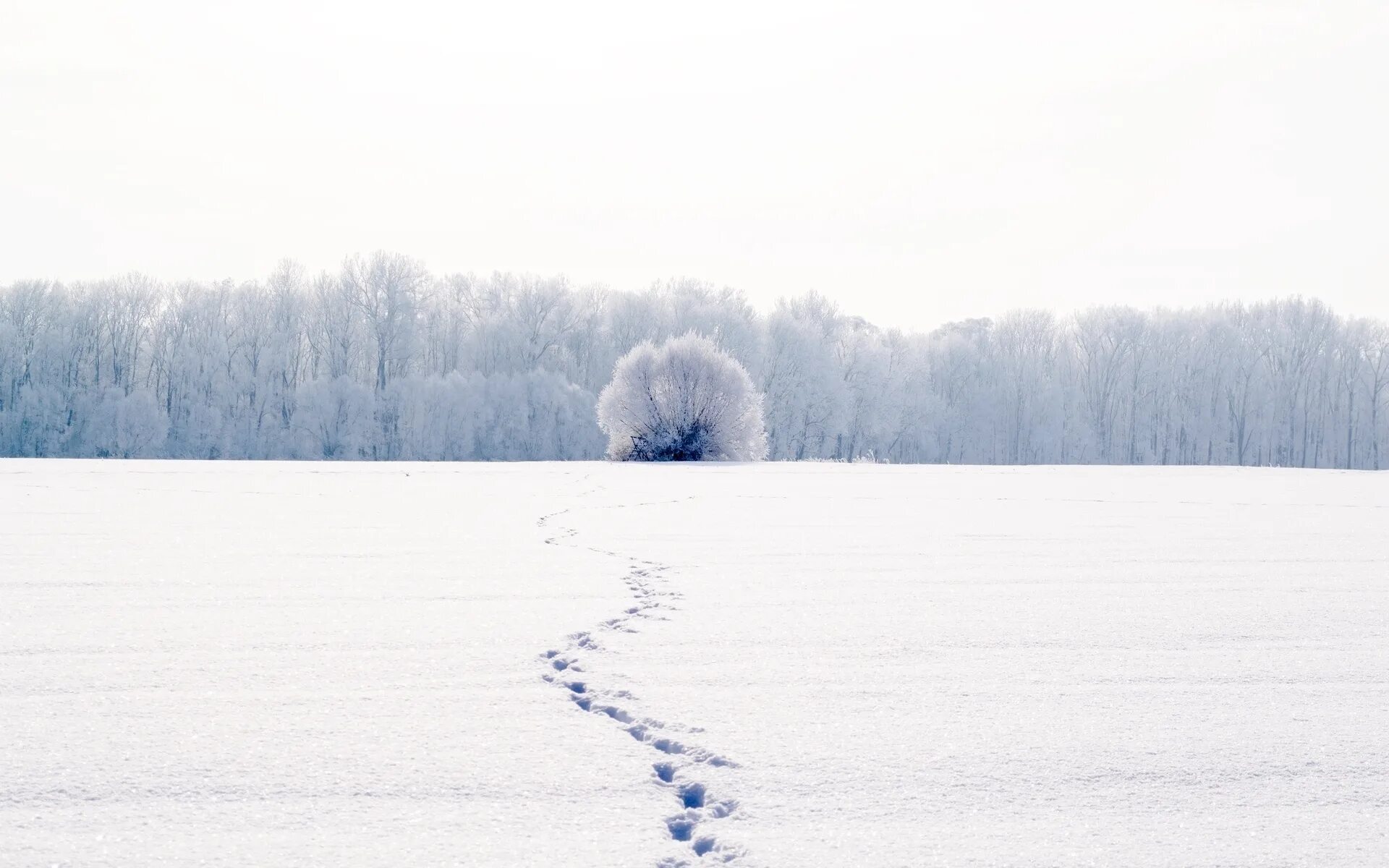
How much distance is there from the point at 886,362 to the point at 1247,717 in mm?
46386

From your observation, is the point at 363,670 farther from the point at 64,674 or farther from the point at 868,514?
the point at 868,514

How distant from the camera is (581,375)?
148 ft

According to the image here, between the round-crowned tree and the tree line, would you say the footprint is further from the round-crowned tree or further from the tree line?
the tree line

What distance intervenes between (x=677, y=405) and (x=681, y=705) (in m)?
21.1

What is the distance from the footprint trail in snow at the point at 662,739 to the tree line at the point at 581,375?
3618 centimetres

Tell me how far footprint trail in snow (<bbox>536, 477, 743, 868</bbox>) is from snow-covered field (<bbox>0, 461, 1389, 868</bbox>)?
13mm

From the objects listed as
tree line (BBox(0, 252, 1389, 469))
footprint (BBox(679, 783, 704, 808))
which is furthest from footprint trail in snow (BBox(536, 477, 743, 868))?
tree line (BBox(0, 252, 1389, 469))

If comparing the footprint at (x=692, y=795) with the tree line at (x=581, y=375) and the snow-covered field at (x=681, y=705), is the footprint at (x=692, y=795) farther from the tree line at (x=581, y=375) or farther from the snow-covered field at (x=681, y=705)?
the tree line at (x=581, y=375)

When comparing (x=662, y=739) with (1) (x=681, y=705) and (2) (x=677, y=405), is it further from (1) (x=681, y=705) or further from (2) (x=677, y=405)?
(2) (x=677, y=405)

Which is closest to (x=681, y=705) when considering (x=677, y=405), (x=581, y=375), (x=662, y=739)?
(x=662, y=739)

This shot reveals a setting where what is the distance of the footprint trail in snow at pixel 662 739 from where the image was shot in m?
1.95

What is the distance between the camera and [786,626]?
3875mm

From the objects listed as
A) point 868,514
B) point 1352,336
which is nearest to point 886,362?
point 1352,336

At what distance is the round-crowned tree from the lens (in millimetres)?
23750
